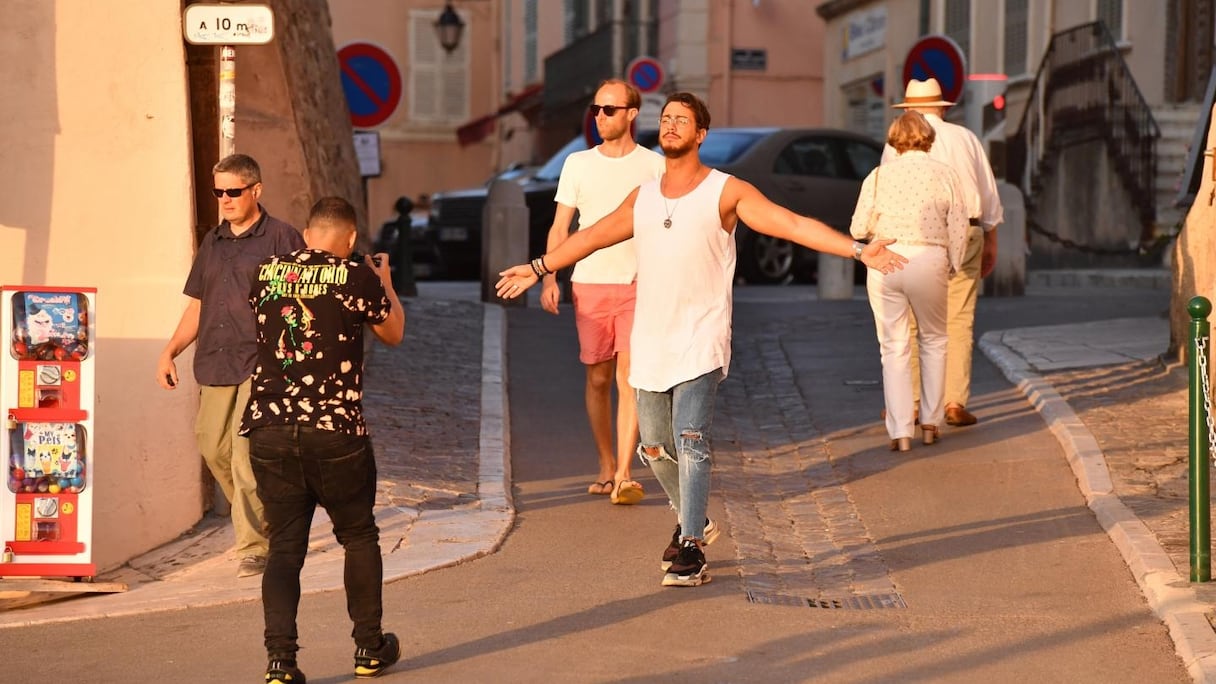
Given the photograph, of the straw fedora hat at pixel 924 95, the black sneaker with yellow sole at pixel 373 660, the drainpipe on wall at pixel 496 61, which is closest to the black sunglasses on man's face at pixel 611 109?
the straw fedora hat at pixel 924 95

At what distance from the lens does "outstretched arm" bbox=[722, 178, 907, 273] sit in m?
7.23

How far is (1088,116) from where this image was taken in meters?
26.6

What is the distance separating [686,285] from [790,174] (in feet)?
48.9

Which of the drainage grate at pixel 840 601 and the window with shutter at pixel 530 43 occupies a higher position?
the window with shutter at pixel 530 43

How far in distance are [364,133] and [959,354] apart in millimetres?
8913

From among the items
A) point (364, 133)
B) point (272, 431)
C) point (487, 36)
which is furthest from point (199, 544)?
point (487, 36)

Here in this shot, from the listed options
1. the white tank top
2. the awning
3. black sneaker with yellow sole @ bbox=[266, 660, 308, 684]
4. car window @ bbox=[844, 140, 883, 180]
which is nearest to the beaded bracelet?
the white tank top

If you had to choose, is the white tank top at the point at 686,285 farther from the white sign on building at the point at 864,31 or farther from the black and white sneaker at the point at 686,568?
the white sign on building at the point at 864,31

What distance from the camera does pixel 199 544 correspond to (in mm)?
9984

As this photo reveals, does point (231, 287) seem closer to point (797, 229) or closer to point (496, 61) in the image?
point (797, 229)

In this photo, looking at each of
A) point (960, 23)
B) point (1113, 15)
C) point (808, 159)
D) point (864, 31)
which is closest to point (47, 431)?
point (808, 159)

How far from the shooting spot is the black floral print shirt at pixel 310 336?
261 inches

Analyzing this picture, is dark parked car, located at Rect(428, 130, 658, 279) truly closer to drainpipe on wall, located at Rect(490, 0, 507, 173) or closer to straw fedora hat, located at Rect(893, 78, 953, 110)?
straw fedora hat, located at Rect(893, 78, 953, 110)

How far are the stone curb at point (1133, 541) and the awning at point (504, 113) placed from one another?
116ft
